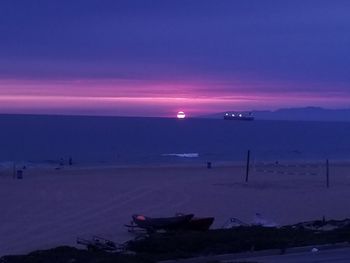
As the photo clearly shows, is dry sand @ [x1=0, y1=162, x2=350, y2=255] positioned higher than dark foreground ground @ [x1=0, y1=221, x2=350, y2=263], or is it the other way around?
dark foreground ground @ [x1=0, y1=221, x2=350, y2=263]

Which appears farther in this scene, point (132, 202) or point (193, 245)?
point (132, 202)

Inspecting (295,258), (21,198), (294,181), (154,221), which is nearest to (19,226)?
(154,221)

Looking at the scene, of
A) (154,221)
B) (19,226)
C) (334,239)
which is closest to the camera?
(334,239)

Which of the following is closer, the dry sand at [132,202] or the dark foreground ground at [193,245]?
the dark foreground ground at [193,245]

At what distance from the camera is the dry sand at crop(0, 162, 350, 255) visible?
2239 centimetres

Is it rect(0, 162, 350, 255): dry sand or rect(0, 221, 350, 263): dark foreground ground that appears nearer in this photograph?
rect(0, 221, 350, 263): dark foreground ground

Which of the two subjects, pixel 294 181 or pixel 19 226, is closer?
pixel 19 226

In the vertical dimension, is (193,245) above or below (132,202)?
above

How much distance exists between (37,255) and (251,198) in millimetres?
16922

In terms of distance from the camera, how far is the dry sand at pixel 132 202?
22.4 m

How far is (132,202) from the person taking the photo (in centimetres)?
2958

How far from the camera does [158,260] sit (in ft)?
43.4

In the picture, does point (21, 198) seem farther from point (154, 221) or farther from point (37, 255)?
point (37, 255)

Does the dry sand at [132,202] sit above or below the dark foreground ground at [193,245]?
below
